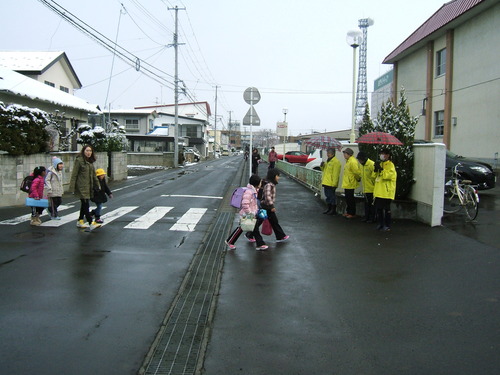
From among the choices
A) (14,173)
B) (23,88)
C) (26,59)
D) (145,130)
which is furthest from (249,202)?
(145,130)

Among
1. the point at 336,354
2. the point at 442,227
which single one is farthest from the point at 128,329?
the point at 442,227

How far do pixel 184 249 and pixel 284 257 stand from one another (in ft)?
5.57

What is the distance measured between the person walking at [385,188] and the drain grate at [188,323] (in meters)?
3.77

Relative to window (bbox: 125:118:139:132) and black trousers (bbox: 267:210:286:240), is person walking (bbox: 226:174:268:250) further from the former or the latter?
window (bbox: 125:118:139:132)

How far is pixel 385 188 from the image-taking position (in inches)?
351

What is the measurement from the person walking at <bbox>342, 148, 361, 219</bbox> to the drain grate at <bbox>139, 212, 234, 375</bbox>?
177 inches

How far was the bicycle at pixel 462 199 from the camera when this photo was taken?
9.81 m

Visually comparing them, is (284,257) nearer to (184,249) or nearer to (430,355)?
(184,249)

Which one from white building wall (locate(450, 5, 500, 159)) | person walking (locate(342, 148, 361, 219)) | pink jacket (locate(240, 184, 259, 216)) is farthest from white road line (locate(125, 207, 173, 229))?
white building wall (locate(450, 5, 500, 159))

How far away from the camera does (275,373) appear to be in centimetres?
335

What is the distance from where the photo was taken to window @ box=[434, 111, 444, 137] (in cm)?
2647

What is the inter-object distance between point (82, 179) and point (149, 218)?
2.05 metres

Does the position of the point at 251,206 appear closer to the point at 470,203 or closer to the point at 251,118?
the point at 470,203

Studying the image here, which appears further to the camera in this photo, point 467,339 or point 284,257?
point 284,257
